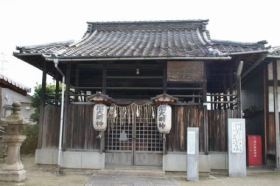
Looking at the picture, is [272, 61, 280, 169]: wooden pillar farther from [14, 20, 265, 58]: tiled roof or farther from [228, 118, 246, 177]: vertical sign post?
[228, 118, 246, 177]: vertical sign post

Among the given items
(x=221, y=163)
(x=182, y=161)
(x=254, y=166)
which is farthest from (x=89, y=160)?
(x=254, y=166)

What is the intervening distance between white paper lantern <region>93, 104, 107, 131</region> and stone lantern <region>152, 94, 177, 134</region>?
2.14m

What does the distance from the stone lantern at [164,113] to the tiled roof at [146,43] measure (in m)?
1.76

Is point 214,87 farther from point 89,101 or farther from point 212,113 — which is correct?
point 89,101

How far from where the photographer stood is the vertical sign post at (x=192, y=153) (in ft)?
42.1

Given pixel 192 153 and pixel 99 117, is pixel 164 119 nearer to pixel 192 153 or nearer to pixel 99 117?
pixel 192 153

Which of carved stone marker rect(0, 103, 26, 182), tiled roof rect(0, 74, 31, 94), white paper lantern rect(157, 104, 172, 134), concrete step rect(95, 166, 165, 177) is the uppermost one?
tiled roof rect(0, 74, 31, 94)

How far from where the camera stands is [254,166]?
15867 mm

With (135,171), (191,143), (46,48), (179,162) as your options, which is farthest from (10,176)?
(191,143)

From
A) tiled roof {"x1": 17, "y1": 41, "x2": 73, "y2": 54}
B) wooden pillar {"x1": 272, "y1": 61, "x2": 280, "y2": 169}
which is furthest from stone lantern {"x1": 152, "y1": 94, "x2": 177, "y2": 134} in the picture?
wooden pillar {"x1": 272, "y1": 61, "x2": 280, "y2": 169}

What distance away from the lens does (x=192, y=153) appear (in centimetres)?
1299

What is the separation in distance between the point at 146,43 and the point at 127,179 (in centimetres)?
744

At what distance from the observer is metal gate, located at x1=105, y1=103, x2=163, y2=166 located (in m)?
14.4

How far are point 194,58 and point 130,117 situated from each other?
12.1ft
